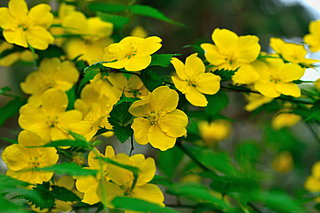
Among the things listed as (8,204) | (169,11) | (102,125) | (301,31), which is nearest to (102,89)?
(102,125)

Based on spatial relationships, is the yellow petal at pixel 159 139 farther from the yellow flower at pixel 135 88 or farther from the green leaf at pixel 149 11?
the green leaf at pixel 149 11

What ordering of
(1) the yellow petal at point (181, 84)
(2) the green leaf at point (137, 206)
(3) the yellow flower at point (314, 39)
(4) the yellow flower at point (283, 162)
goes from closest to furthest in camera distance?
(2) the green leaf at point (137, 206) < (1) the yellow petal at point (181, 84) < (3) the yellow flower at point (314, 39) < (4) the yellow flower at point (283, 162)

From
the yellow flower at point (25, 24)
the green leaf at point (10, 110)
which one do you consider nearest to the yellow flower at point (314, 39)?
the yellow flower at point (25, 24)

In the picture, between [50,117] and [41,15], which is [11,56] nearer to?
[41,15]

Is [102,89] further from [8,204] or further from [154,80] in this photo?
[8,204]

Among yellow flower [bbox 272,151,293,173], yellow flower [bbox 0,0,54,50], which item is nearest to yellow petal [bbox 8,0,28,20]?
yellow flower [bbox 0,0,54,50]

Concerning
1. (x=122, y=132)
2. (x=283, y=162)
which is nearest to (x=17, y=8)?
(x=122, y=132)

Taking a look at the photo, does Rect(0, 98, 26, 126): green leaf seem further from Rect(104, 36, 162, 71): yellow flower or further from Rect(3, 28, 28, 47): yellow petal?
Rect(104, 36, 162, 71): yellow flower
